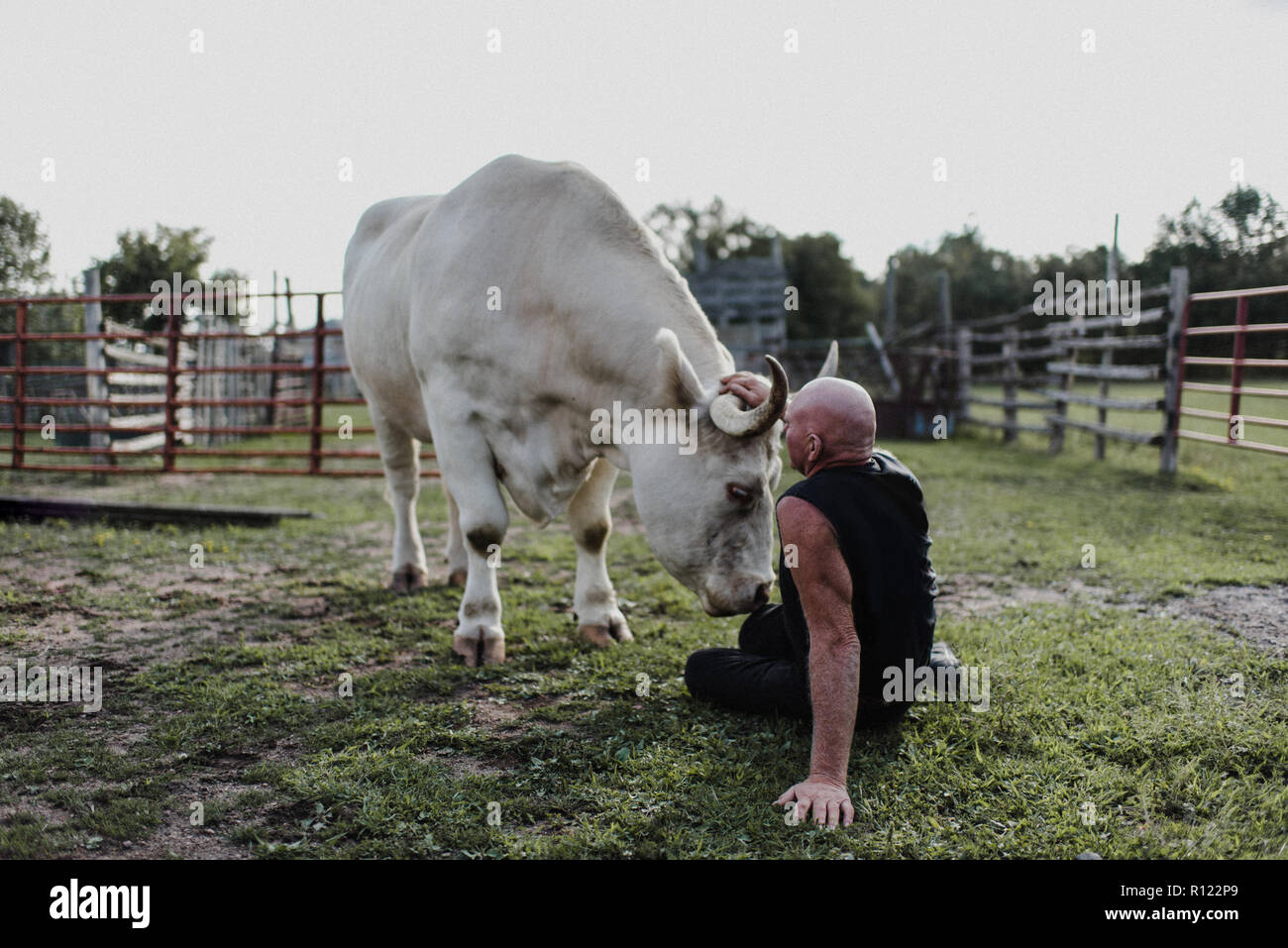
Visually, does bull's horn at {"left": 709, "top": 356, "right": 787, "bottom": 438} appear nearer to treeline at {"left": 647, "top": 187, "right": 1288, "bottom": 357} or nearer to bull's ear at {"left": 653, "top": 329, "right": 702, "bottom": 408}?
bull's ear at {"left": 653, "top": 329, "right": 702, "bottom": 408}

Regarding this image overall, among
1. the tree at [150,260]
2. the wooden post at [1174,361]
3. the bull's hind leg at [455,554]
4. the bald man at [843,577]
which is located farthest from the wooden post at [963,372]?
the tree at [150,260]

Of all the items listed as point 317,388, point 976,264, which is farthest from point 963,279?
point 317,388

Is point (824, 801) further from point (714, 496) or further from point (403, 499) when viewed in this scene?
point (403, 499)

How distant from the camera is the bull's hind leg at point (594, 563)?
13.4 feet

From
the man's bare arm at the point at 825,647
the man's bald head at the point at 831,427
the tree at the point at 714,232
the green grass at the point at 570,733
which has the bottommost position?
the green grass at the point at 570,733

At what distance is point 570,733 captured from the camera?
117 inches

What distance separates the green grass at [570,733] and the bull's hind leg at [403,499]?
206 millimetres

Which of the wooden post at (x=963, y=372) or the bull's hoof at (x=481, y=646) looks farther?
the wooden post at (x=963, y=372)

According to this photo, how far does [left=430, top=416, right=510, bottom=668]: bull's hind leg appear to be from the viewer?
12.8 ft

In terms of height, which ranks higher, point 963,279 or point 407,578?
point 963,279

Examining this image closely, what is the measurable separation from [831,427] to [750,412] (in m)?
0.51

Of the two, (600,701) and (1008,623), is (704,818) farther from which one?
(1008,623)

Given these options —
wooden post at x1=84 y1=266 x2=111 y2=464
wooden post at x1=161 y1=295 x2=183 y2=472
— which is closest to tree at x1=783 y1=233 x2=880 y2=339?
wooden post at x1=84 y1=266 x2=111 y2=464

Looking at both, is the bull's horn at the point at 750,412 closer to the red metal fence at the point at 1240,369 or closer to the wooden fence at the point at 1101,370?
the red metal fence at the point at 1240,369
